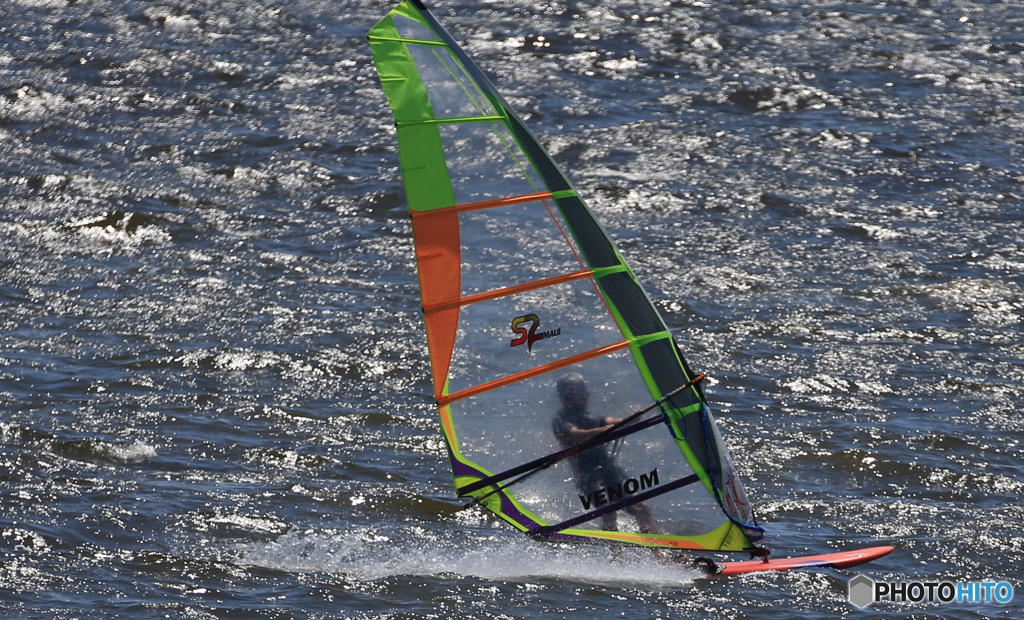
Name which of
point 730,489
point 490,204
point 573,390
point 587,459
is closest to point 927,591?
point 730,489

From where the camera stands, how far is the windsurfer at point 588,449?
8398mm

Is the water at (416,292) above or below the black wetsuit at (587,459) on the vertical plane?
below

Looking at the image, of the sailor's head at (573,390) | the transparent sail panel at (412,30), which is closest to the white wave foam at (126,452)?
the sailor's head at (573,390)

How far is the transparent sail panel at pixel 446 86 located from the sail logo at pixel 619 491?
297 cm

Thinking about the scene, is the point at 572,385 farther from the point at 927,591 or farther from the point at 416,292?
the point at 416,292

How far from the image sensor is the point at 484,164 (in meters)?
8.03

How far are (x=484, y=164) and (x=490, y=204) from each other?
0.98ft

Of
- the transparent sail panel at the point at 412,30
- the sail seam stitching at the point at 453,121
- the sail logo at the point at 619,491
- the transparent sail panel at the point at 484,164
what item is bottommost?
the sail logo at the point at 619,491

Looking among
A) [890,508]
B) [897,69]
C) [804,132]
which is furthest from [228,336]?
[897,69]

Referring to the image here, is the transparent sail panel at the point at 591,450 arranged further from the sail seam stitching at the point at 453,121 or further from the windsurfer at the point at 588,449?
the sail seam stitching at the point at 453,121

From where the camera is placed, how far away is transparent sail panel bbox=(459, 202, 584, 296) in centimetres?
809

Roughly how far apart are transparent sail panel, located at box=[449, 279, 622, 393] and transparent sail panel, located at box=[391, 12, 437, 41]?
1.94 m

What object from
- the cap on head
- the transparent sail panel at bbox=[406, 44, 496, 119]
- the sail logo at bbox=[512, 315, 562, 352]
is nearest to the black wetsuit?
the cap on head

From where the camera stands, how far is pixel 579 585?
28.2 ft
